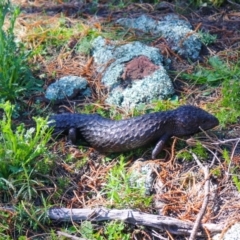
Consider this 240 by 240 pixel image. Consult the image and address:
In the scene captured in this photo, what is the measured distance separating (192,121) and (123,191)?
847mm

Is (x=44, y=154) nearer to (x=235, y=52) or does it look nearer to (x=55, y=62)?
(x=55, y=62)

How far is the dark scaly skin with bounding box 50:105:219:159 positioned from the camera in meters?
4.49

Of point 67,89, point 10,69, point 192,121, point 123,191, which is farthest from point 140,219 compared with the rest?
point 10,69

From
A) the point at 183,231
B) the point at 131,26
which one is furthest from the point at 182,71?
the point at 183,231

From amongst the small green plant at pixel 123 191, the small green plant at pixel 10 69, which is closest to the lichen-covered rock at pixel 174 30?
the small green plant at pixel 10 69

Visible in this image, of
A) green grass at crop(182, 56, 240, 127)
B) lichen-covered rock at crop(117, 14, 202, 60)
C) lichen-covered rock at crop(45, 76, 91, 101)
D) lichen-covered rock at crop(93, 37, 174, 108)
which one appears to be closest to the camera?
green grass at crop(182, 56, 240, 127)

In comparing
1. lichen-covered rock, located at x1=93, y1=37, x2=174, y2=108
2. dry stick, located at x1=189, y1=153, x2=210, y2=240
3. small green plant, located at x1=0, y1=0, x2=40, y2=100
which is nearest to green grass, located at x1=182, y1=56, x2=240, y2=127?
lichen-covered rock, located at x1=93, y1=37, x2=174, y2=108

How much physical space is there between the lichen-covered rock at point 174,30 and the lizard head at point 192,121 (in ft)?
3.45

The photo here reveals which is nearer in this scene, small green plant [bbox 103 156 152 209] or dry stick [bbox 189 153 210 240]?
Result: dry stick [bbox 189 153 210 240]

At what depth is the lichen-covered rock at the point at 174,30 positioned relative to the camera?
18.1 ft

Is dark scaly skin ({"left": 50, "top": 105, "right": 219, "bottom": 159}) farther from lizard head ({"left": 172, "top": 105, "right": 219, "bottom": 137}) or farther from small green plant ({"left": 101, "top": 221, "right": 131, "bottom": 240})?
small green plant ({"left": 101, "top": 221, "right": 131, "bottom": 240})

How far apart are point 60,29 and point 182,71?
1360 mm

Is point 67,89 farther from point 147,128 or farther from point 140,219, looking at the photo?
point 140,219

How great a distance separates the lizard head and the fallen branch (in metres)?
0.93
